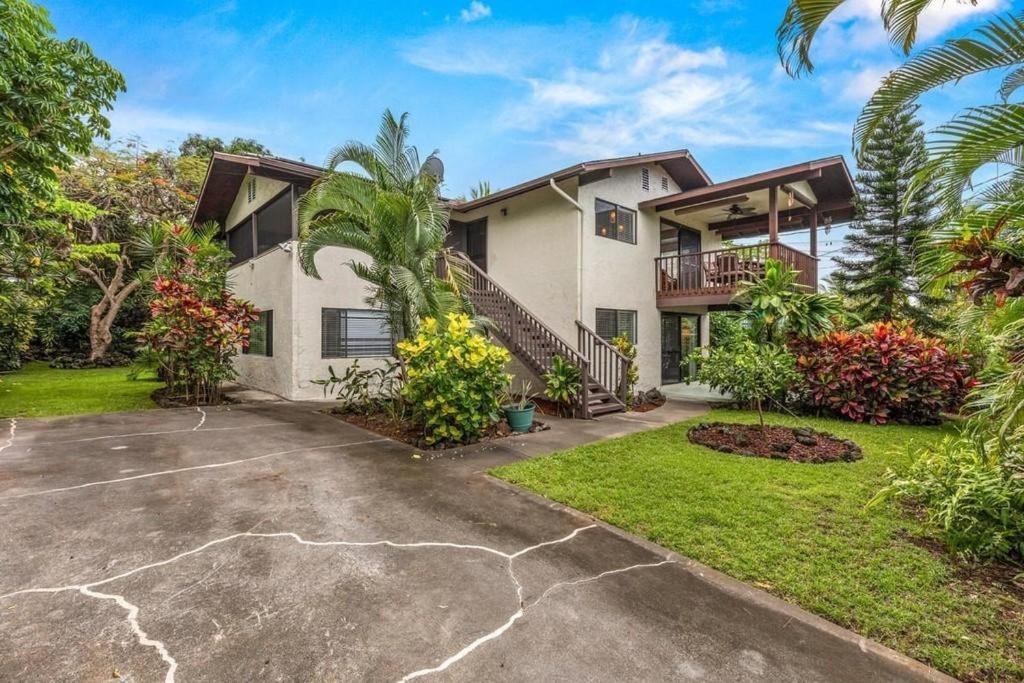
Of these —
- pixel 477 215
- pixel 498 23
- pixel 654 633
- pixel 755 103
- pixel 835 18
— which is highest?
pixel 498 23

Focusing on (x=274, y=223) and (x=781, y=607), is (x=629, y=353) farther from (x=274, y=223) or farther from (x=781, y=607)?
(x=274, y=223)

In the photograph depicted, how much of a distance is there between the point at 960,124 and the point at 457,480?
4932 mm

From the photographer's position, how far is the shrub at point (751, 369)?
24.9 ft

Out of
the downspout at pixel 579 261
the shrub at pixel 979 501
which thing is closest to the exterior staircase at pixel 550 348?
the downspout at pixel 579 261

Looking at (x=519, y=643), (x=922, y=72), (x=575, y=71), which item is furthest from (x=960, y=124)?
(x=575, y=71)

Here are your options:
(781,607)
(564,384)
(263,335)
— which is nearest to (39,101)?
(263,335)

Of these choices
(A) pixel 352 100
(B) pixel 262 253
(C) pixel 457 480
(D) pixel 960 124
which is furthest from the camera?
(A) pixel 352 100

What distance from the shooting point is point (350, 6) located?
10.5 metres

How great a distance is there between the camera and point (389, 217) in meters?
6.61

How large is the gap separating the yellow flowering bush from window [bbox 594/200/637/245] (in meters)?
5.88

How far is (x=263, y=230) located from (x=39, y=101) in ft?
18.0

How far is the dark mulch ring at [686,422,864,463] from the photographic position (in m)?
5.66

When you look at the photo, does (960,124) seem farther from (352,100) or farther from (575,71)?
(352,100)

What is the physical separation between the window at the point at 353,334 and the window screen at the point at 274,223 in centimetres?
202
